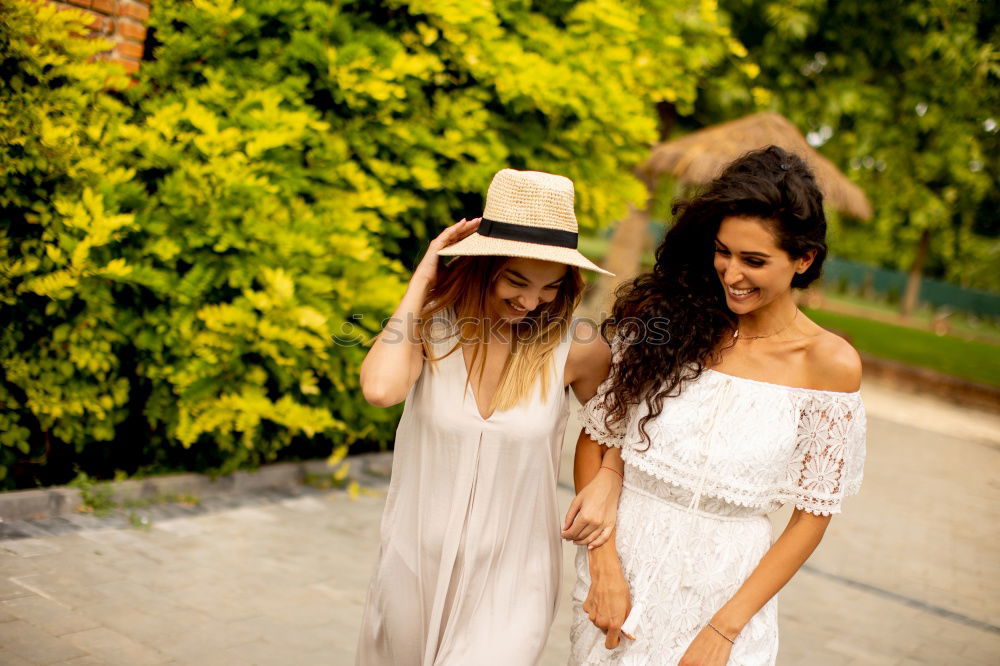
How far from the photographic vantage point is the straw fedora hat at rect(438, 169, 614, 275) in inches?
94.2

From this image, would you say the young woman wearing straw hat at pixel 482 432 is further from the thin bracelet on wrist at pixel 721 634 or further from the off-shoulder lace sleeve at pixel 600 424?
the thin bracelet on wrist at pixel 721 634

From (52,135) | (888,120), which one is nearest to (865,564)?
(52,135)

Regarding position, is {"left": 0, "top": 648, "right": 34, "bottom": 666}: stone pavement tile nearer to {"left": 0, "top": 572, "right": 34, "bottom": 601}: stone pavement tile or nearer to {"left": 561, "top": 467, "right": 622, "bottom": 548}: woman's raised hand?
{"left": 0, "top": 572, "right": 34, "bottom": 601}: stone pavement tile

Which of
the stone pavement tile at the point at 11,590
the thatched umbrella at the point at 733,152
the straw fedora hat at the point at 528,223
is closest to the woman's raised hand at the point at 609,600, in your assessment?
the straw fedora hat at the point at 528,223

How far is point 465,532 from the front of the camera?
2441mm

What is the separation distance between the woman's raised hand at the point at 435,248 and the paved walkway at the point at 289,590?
76.4 inches

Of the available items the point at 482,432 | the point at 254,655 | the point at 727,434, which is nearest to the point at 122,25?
the point at 254,655

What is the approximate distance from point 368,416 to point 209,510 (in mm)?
1237

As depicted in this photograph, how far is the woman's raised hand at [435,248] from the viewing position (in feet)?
8.25

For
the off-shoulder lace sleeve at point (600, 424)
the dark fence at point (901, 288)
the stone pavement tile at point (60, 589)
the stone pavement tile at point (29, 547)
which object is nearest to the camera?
the off-shoulder lace sleeve at point (600, 424)

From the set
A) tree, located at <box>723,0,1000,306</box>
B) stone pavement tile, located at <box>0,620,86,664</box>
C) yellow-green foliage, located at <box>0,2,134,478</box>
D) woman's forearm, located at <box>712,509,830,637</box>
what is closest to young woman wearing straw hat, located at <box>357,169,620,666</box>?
woman's forearm, located at <box>712,509,830,637</box>

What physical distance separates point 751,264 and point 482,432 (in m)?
0.80

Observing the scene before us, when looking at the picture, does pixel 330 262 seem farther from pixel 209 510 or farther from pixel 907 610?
pixel 907 610

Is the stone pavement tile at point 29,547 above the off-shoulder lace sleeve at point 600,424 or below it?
below
